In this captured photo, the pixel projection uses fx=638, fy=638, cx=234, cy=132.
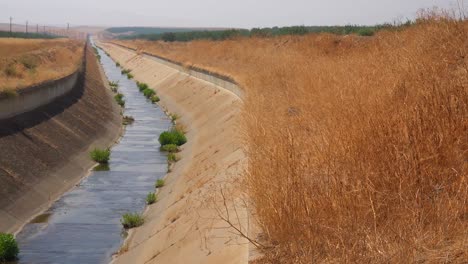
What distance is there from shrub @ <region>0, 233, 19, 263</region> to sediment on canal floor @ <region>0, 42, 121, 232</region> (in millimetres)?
2304

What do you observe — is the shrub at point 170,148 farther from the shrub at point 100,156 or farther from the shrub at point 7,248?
the shrub at point 7,248

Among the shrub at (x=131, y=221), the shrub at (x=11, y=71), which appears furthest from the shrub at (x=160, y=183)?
the shrub at (x=11, y=71)

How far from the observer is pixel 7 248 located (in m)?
14.7

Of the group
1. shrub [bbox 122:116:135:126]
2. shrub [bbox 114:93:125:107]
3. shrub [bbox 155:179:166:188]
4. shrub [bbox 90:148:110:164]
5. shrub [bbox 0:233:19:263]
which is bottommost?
shrub [bbox 114:93:125:107]

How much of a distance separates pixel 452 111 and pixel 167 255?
7030 millimetres

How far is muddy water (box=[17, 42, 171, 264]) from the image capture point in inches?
629

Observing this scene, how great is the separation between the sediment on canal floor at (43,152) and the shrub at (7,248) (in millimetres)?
2304

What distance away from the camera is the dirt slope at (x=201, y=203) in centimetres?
1055

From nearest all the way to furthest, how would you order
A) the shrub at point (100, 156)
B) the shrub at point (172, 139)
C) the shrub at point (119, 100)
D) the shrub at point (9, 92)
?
the shrub at point (9, 92) < the shrub at point (100, 156) < the shrub at point (172, 139) < the shrub at point (119, 100)

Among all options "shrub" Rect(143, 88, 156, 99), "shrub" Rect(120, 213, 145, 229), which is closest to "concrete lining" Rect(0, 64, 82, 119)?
"shrub" Rect(120, 213, 145, 229)

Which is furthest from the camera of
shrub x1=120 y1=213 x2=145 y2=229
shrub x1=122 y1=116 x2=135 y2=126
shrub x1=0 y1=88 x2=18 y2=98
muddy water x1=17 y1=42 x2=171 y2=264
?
shrub x1=122 y1=116 x2=135 y2=126

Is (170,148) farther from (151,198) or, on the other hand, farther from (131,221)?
(131,221)

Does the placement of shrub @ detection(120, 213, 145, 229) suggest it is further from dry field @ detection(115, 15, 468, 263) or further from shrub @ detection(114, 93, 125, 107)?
shrub @ detection(114, 93, 125, 107)

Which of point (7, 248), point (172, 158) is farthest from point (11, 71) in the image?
point (7, 248)
